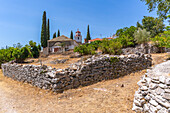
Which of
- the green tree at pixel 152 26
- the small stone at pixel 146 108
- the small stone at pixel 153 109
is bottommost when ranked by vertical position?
the small stone at pixel 146 108

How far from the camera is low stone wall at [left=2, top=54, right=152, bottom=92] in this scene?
251 inches

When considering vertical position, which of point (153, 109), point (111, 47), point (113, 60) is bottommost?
point (153, 109)

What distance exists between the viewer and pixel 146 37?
74.8ft

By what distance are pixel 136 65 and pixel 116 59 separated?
2.48m

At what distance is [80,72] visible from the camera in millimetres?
6977

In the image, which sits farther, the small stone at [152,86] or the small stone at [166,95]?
the small stone at [152,86]

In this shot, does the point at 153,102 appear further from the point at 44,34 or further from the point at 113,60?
the point at 44,34

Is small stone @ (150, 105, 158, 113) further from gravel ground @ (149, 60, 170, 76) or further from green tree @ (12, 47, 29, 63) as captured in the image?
green tree @ (12, 47, 29, 63)

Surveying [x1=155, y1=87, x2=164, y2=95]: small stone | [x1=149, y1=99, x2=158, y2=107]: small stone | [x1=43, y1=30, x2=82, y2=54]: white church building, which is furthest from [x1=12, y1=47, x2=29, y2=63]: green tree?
[x1=43, y1=30, x2=82, y2=54]: white church building

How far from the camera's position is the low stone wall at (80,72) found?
637 centimetres

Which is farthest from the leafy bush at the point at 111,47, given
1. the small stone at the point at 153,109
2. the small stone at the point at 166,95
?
the small stone at the point at 166,95

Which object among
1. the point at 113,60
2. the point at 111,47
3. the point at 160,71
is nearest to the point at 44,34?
the point at 111,47

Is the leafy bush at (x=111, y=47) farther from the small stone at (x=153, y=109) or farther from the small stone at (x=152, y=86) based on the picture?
the small stone at (x=153, y=109)

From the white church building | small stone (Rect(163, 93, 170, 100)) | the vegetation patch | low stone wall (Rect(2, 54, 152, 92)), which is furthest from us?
the white church building
